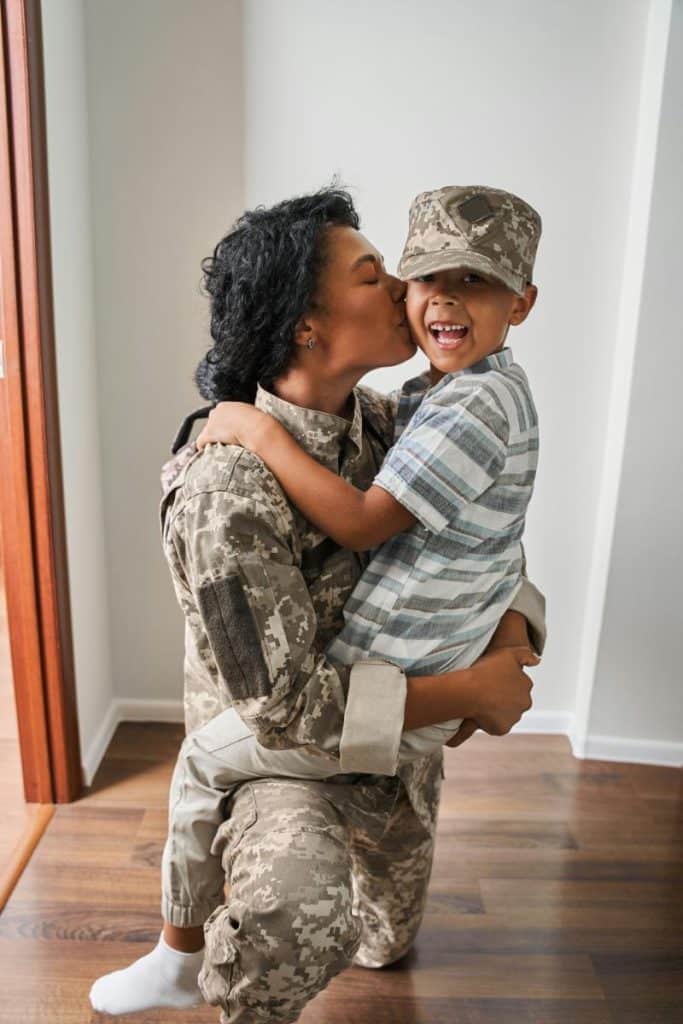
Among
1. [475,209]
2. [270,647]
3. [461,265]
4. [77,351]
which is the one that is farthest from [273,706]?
[77,351]

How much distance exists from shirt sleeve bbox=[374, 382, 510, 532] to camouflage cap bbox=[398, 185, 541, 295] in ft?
0.64

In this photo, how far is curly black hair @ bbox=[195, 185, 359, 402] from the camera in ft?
4.46

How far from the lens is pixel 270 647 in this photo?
48.7 inches

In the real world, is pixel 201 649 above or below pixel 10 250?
below

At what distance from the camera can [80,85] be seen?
2098mm

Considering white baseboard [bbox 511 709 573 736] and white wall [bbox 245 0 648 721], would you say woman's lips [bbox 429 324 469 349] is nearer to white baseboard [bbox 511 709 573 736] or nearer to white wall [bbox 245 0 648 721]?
white wall [bbox 245 0 648 721]

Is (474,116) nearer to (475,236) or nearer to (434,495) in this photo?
(475,236)

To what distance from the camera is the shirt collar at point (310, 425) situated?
1.40 meters

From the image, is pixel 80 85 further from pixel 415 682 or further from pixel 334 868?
pixel 334 868

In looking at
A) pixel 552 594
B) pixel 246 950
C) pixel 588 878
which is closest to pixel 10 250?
pixel 246 950

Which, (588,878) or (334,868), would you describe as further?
(588,878)

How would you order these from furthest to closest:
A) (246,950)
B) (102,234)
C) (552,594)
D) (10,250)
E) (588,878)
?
(552,594) → (102,234) → (588,878) → (10,250) → (246,950)

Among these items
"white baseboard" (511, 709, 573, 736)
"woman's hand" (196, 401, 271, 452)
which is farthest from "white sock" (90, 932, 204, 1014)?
"white baseboard" (511, 709, 573, 736)

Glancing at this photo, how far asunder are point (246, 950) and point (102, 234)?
175 centimetres
